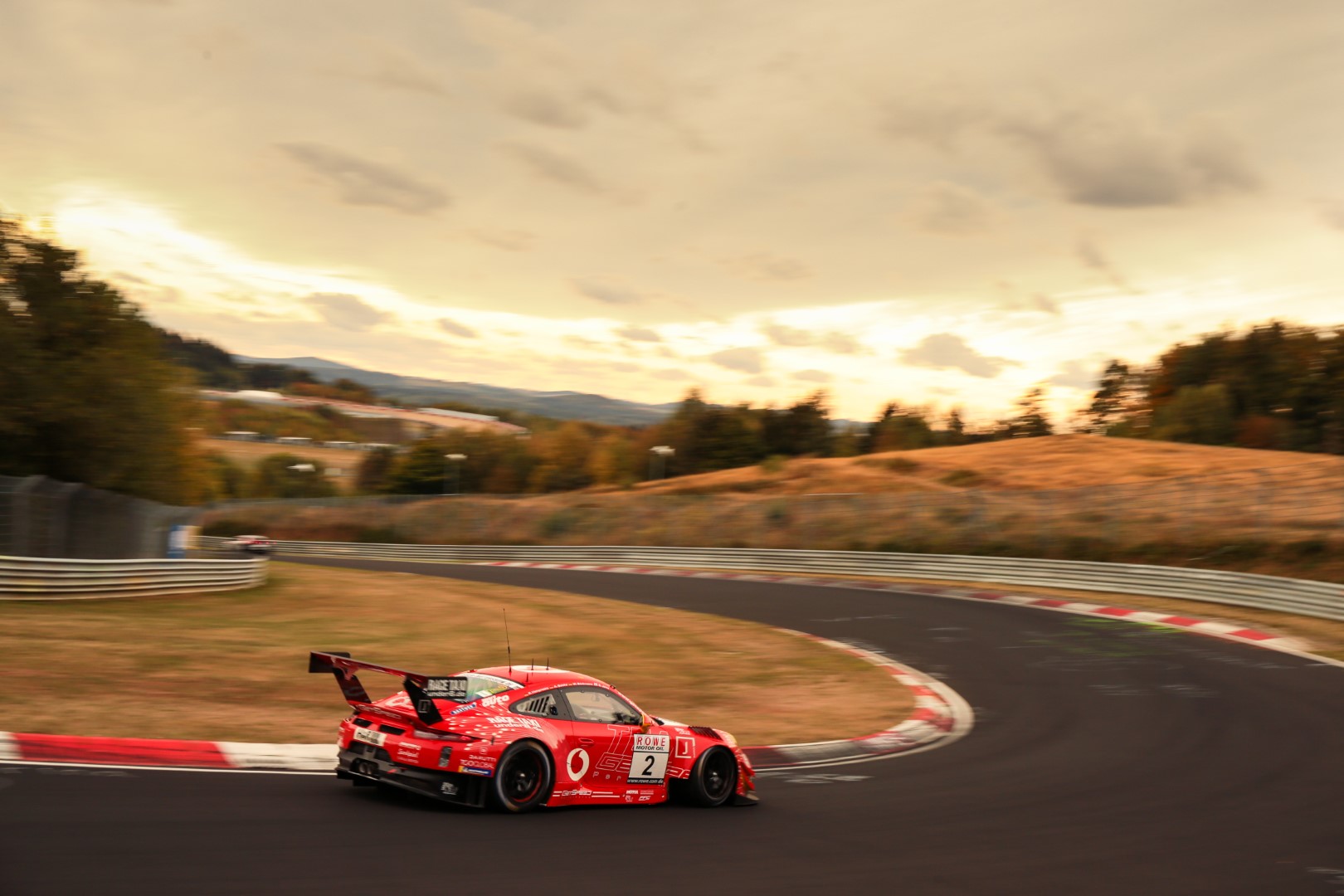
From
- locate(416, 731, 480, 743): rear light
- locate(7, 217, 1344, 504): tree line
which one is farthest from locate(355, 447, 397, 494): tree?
locate(416, 731, 480, 743): rear light

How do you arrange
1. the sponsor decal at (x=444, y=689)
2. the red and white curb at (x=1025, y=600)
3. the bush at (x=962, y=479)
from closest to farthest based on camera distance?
the sponsor decal at (x=444, y=689), the red and white curb at (x=1025, y=600), the bush at (x=962, y=479)

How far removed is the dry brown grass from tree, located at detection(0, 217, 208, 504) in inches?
199

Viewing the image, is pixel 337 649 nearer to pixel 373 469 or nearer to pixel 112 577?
pixel 112 577

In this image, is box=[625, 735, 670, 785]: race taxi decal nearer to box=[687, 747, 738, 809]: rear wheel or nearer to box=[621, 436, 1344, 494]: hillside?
box=[687, 747, 738, 809]: rear wheel

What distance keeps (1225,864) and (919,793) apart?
8.50 ft

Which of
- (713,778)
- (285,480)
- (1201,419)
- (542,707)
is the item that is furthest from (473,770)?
(285,480)

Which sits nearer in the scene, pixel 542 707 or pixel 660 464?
pixel 542 707

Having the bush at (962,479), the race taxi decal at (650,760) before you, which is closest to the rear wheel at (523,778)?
the race taxi decal at (650,760)

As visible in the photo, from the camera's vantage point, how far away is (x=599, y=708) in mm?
8805

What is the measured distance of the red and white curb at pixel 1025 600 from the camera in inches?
887

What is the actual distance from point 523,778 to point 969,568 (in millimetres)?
30444

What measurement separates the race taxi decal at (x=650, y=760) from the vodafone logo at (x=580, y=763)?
447 millimetres

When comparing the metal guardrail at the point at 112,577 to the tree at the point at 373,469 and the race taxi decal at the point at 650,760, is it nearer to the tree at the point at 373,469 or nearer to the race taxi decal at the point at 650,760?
the race taxi decal at the point at 650,760

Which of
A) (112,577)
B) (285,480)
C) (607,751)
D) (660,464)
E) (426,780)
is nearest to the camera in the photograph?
(426,780)
